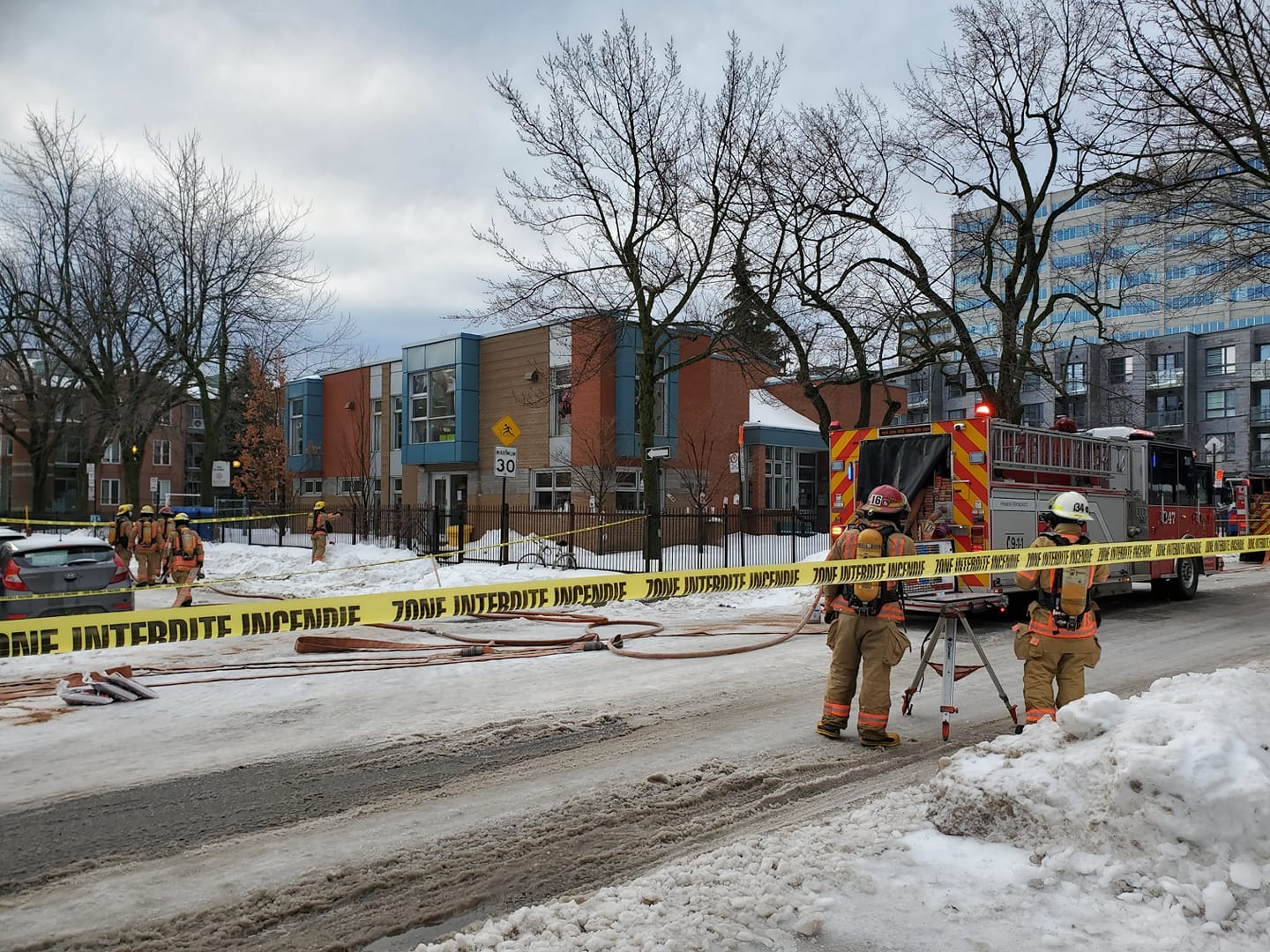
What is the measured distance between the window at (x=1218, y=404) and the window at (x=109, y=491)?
7667cm

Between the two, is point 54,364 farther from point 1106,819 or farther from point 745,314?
point 1106,819

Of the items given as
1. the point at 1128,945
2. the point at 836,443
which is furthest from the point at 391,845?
the point at 836,443

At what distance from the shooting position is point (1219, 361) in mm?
63719

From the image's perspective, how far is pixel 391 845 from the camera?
14.6 feet

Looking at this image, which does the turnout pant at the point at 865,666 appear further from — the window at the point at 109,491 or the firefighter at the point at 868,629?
the window at the point at 109,491

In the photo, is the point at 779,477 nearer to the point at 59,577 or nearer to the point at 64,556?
the point at 64,556

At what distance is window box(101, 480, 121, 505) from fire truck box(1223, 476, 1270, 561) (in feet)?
213

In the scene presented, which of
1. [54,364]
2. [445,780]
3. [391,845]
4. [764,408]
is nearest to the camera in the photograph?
[391,845]

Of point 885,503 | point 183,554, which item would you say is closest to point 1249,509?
point 885,503

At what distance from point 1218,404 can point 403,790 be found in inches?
2851

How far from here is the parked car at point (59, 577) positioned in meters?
10.7

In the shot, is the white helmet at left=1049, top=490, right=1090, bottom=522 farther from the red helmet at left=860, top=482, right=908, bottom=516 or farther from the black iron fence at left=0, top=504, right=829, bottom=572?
the black iron fence at left=0, top=504, right=829, bottom=572

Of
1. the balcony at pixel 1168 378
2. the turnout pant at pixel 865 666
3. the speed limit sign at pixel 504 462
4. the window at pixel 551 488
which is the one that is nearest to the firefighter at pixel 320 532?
the window at pixel 551 488

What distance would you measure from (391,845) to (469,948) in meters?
1.27
